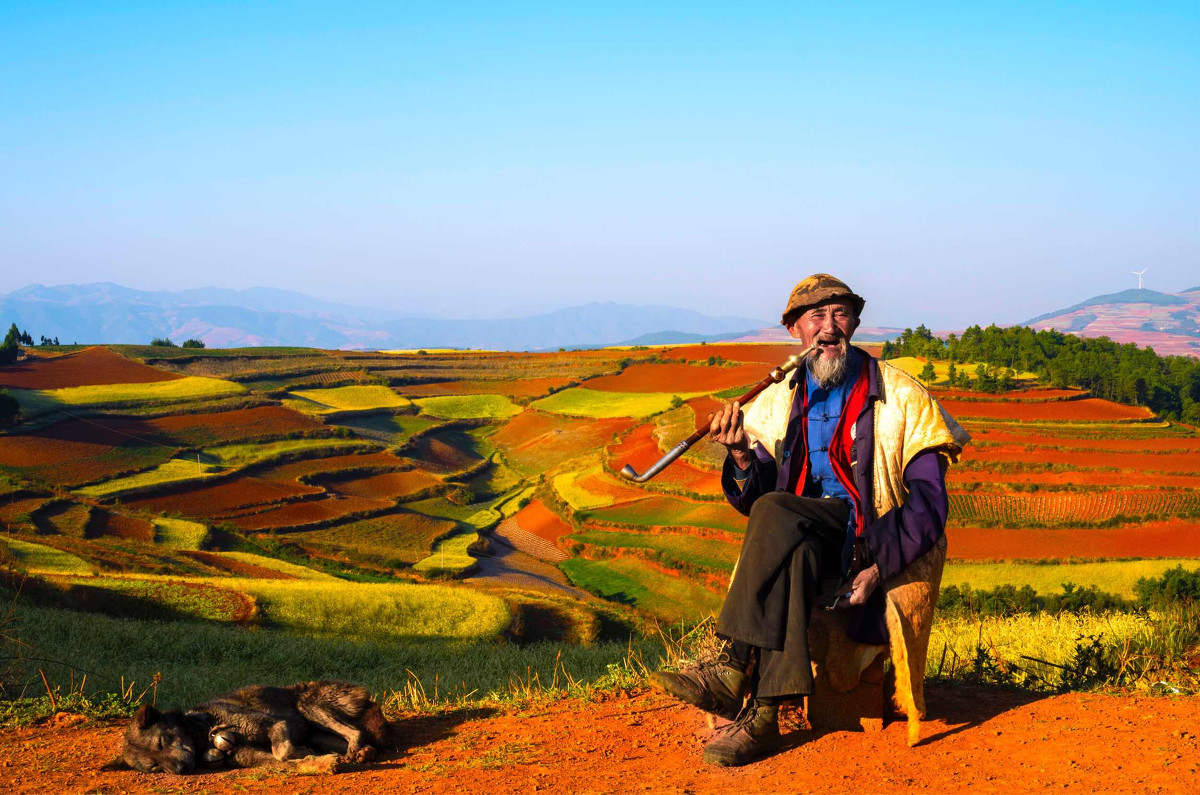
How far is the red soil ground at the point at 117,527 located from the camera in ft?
114

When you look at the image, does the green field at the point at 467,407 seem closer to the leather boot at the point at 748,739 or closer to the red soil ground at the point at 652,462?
the red soil ground at the point at 652,462

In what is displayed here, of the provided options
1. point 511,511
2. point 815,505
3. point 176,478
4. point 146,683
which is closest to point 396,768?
point 815,505

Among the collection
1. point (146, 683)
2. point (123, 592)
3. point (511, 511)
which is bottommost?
point (511, 511)

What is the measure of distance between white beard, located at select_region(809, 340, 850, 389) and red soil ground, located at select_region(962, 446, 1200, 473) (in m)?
39.4

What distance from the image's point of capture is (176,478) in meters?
44.5

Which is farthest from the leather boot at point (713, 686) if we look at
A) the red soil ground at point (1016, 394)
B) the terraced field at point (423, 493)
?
the red soil ground at point (1016, 394)

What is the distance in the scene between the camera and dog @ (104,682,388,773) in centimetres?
448

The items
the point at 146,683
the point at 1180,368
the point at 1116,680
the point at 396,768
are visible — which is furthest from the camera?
the point at 1180,368

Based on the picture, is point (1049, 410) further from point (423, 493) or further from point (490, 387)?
point (490, 387)

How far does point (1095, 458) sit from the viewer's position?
4325 centimetres

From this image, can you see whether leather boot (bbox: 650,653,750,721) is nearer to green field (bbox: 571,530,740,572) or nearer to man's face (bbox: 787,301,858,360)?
man's face (bbox: 787,301,858,360)

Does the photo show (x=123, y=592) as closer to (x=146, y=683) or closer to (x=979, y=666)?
(x=146, y=683)

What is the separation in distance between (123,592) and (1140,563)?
103 feet

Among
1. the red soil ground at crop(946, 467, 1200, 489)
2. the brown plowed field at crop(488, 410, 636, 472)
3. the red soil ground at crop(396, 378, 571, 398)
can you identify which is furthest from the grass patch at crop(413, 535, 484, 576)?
the red soil ground at crop(396, 378, 571, 398)
